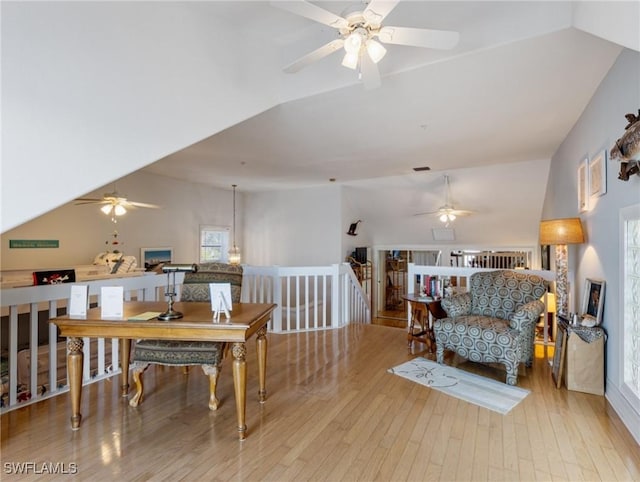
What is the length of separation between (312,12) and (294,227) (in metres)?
6.14

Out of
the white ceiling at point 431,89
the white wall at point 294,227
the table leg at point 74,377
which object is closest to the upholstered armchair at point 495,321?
the white ceiling at point 431,89

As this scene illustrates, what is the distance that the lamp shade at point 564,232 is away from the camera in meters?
3.33

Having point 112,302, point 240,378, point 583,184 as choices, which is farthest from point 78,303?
point 583,184

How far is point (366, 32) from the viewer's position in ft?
6.49

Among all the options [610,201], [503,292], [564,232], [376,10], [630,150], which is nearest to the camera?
[376,10]

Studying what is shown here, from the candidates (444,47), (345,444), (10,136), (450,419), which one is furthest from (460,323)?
(10,136)

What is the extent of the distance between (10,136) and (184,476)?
85.4 inches

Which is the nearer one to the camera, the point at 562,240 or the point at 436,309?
the point at 562,240

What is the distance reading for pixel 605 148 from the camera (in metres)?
2.81

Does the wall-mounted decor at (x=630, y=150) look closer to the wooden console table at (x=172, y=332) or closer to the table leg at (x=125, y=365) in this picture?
the wooden console table at (x=172, y=332)

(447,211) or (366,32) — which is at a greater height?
(366,32)

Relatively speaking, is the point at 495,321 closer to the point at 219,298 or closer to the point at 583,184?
the point at 583,184

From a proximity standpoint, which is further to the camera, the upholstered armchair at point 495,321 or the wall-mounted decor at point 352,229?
the wall-mounted decor at point 352,229

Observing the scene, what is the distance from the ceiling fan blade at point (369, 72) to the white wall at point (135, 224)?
410 centimetres
